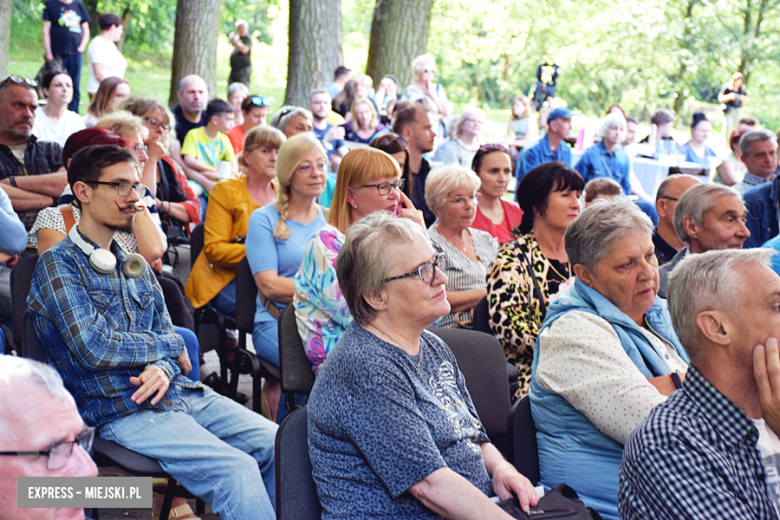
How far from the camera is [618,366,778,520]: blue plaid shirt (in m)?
1.52

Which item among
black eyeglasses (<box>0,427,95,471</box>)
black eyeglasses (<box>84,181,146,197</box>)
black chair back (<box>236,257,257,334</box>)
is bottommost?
black chair back (<box>236,257,257,334</box>)

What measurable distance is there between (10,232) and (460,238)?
2280 millimetres

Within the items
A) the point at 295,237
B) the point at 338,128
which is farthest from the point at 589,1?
the point at 295,237

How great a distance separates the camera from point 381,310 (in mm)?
1996

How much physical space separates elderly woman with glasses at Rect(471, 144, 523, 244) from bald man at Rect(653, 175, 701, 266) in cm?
106

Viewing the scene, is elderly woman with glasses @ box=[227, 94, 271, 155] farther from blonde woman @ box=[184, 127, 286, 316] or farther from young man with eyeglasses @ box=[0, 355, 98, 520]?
young man with eyeglasses @ box=[0, 355, 98, 520]

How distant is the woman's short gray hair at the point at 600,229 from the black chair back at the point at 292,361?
1139 mm

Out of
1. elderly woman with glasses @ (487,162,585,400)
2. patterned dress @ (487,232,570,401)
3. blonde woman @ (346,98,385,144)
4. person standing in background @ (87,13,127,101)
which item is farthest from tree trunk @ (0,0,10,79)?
patterned dress @ (487,232,570,401)

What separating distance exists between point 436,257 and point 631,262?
2.32 feet

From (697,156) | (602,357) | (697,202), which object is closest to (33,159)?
(602,357)

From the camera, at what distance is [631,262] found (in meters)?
2.33

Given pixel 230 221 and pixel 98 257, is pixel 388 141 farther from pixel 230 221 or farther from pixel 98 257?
pixel 98 257

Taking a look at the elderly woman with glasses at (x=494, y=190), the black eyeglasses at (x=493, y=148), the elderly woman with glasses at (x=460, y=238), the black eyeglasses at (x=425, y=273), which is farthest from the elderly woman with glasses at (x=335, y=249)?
the black eyeglasses at (x=493, y=148)

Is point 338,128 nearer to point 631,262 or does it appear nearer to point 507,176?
point 507,176
